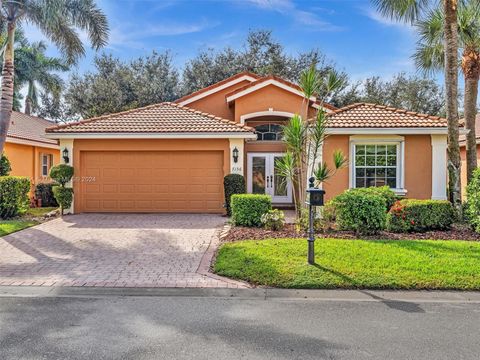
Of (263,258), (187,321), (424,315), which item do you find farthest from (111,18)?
(424,315)

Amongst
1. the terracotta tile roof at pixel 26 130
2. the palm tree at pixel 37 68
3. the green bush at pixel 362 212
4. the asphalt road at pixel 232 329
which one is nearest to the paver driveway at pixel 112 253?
the asphalt road at pixel 232 329

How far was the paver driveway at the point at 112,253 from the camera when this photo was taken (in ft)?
21.5

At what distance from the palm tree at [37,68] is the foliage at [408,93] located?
25211mm

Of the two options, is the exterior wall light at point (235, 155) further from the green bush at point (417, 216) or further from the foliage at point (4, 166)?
the foliage at point (4, 166)

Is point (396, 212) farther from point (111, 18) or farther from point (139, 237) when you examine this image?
point (111, 18)

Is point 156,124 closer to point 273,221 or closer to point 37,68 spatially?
point 273,221

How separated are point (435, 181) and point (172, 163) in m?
10.1

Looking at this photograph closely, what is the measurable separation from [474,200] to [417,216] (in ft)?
4.98

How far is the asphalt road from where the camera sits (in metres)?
4.01

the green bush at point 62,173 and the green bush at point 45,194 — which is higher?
the green bush at point 62,173

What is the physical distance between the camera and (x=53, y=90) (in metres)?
28.2

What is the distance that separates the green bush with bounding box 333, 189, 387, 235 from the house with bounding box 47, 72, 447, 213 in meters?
4.13

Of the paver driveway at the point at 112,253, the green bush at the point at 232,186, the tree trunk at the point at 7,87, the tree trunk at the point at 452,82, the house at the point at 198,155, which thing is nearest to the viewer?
the paver driveway at the point at 112,253

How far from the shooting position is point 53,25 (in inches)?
514
